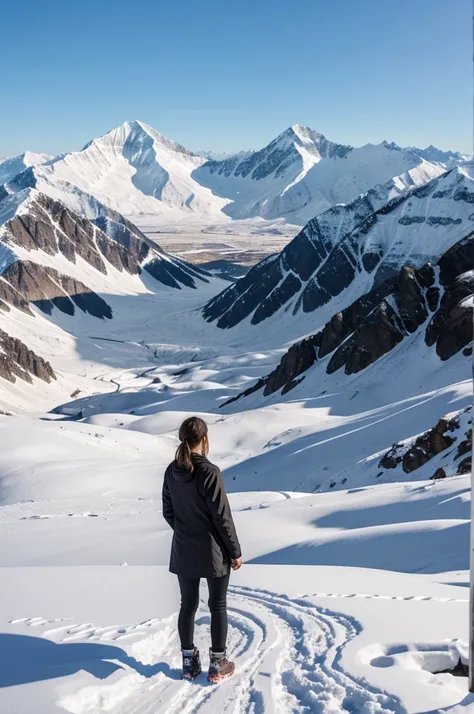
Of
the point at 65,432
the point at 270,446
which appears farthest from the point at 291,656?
the point at 65,432

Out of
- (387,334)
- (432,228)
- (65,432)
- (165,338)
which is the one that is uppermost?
(432,228)

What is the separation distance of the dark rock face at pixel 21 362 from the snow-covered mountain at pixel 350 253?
4500 cm

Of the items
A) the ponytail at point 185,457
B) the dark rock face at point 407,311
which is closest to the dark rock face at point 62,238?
the dark rock face at point 407,311

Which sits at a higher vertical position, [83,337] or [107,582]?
[83,337]

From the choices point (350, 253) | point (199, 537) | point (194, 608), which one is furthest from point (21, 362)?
point (199, 537)

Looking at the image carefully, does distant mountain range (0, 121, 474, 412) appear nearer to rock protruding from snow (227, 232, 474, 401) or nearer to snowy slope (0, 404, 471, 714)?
rock protruding from snow (227, 232, 474, 401)

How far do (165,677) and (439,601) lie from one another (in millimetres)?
3444

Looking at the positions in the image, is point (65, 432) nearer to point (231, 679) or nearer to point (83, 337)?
point (231, 679)

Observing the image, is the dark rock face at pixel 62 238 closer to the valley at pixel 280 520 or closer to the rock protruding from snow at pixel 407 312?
the valley at pixel 280 520

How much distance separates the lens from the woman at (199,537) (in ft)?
19.2

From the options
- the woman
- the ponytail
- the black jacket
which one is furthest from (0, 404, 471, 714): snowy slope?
the ponytail

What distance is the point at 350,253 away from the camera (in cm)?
12456

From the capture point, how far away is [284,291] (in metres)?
139

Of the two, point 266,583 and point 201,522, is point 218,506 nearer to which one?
point 201,522
